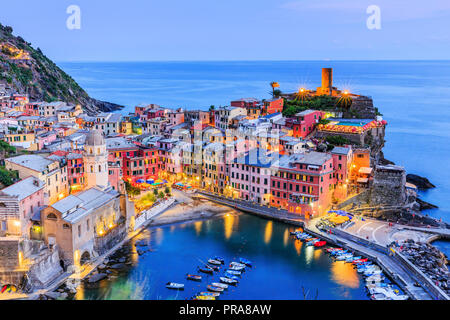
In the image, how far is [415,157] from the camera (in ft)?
188

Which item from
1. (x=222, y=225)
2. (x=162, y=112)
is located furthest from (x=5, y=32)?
(x=222, y=225)

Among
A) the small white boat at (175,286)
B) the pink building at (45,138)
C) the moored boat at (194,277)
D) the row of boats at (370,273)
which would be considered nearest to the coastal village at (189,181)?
the pink building at (45,138)

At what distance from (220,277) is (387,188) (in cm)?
1812

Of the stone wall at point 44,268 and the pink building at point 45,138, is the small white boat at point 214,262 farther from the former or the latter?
the pink building at point 45,138

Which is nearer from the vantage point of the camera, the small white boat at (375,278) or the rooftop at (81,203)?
the small white boat at (375,278)

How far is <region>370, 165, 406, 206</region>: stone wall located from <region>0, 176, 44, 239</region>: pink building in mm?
25039

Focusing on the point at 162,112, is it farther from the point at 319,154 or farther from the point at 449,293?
the point at 449,293

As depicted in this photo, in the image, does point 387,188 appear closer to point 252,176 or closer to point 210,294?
point 252,176

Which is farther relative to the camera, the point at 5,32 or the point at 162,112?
the point at 5,32

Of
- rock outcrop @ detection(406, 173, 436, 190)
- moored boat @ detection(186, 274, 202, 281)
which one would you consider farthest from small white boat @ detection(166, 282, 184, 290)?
rock outcrop @ detection(406, 173, 436, 190)

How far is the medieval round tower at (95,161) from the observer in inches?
1273

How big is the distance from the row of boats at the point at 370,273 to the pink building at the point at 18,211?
16.8m

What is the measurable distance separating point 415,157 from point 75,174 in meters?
42.0

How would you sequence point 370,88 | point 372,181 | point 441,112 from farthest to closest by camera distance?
point 370,88 < point 441,112 < point 372,181
